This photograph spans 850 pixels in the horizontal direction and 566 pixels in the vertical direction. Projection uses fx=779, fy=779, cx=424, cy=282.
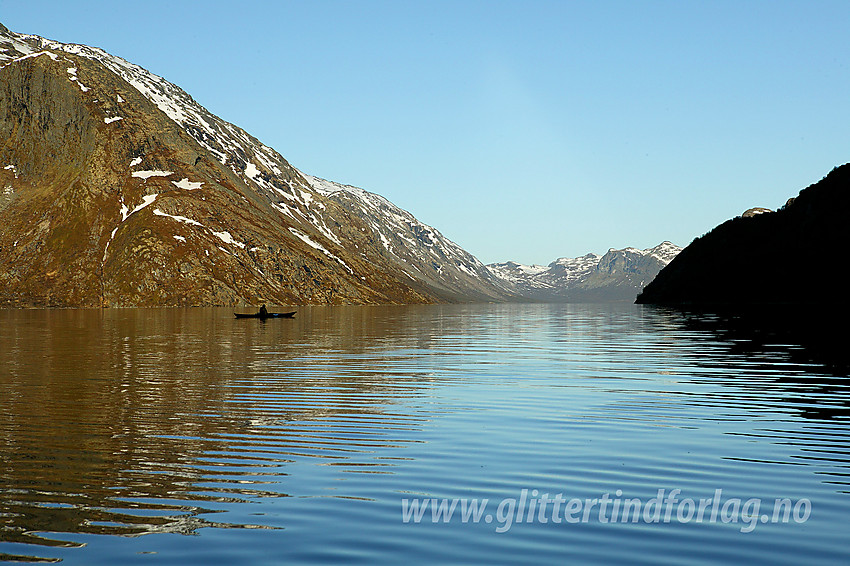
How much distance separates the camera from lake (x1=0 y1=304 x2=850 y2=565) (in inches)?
593

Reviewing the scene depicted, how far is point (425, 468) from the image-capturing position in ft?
70.7

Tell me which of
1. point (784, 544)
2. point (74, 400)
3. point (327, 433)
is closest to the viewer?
point (784, 544)

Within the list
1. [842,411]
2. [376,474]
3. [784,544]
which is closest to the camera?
[784,544]

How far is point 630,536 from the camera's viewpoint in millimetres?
15500

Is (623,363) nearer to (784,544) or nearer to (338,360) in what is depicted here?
(338,360)

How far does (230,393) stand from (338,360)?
21290 millimetres

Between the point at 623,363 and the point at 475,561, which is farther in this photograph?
the point at 623,363

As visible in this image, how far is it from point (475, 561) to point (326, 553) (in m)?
2.77

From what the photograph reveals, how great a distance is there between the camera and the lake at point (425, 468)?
15055 millimetres

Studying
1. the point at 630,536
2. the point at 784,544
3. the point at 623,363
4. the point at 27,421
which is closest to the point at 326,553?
the point at 630,536

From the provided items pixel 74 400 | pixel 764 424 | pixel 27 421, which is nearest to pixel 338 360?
pixel 74 400

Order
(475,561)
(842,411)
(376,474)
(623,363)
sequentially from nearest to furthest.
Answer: (475,561)
(376,474)
(842,411)
(623,363)

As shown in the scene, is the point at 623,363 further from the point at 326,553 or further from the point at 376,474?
the point at 326,553

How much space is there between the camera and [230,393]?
1537 inches
